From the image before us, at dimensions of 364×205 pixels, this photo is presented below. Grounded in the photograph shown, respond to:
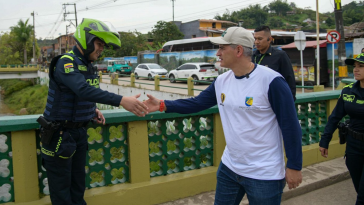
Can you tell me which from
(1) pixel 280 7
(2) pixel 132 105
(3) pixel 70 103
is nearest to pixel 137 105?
(2) pixel 132 105

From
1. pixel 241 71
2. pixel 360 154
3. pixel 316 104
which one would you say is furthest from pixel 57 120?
pixel 316 104

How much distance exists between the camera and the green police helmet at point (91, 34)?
2791mm

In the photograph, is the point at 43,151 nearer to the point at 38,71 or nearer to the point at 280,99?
the point at 280,99

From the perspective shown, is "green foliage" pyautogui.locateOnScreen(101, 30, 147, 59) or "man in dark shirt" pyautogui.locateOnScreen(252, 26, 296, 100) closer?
"man in dark shirt" pyautogui.locateOnScreen(252, 26, 296, 100)

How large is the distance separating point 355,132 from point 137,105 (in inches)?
90.6

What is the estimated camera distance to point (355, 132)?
3432 mm

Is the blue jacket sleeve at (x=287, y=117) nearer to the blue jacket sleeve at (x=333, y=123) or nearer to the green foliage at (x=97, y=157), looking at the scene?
the blue jacket sleeve at (x=333, y=123)

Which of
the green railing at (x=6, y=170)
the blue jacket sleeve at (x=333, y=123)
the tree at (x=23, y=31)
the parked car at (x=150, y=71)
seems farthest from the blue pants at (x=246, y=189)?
the tree at (x=23, y=31)

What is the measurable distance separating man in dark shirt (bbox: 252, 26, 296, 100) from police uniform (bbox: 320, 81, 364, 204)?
753 millimetres

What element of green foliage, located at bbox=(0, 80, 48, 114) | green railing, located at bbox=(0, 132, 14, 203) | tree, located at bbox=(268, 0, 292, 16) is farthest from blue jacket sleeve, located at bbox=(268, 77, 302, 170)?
tree, located at bbox=(268, 0, 292, 16)

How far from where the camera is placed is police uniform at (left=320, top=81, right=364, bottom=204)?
3.38 m

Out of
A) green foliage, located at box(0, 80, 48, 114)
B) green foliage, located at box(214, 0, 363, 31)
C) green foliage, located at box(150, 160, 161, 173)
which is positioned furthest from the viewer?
green foliage, located at box(214, 0, 363, 31)

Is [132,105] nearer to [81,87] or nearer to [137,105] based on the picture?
[137,105]

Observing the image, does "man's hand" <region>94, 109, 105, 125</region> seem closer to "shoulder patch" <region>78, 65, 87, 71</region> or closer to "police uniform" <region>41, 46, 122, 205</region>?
"police uniform" <region>41, 46, 122, 205</region>
